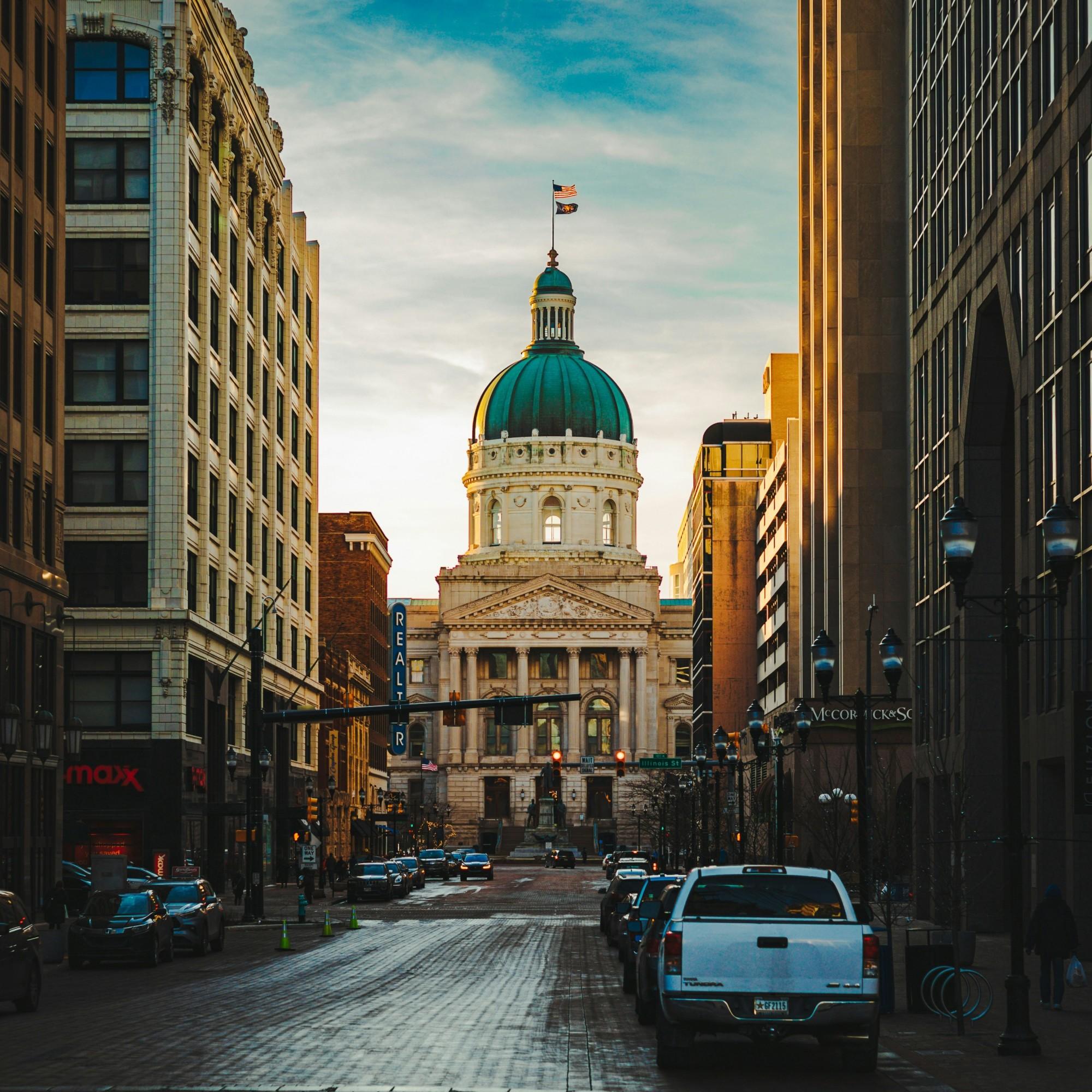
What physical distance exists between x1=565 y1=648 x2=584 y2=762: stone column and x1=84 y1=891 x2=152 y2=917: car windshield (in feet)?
507

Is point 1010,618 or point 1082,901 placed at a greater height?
point 1010,618

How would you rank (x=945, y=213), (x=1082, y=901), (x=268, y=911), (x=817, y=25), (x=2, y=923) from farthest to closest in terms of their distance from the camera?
(x=817, y=25) → (x=268, y=911) → (x=945, y=213) → (x=1082, y=901) → (x=2, y=923)

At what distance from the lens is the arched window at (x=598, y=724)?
194m

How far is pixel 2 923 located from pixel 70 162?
157ft

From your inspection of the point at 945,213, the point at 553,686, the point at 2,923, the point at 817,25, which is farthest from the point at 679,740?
the point at 2,923

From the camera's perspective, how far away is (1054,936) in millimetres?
26609

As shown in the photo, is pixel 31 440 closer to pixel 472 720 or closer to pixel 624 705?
pixel 472 720

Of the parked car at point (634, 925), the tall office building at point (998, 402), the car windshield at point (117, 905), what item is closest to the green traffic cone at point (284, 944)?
the car windshield at point (117, 905)

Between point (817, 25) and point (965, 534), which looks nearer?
point (965, 534)

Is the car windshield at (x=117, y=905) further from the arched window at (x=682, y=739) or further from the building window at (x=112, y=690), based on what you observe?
the arched window at (x=682, y=739)

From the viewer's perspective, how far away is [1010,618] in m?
22.2

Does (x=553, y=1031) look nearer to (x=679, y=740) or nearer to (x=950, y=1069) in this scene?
(x=950, y=1069)

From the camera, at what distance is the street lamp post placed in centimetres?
2114

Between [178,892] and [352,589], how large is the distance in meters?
103
